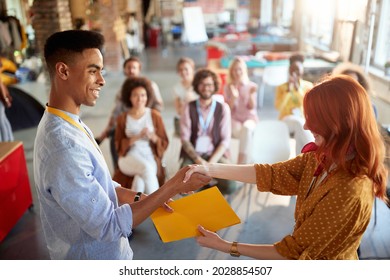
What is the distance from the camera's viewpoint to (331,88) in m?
1.09

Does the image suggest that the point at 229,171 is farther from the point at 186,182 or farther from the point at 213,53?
the point at 213,53

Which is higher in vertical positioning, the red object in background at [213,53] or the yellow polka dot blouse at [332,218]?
the yellow polka dot blouse at [332,218]

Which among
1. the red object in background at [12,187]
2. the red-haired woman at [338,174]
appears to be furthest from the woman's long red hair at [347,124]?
the red object in background at [12,187]

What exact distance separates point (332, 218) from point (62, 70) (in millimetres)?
843

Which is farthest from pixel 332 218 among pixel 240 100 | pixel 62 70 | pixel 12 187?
pixel 240 100

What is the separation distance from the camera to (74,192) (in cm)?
106

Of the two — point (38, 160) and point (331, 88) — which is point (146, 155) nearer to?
point (38, 160)

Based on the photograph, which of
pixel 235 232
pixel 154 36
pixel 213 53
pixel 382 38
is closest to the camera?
pixel 235 232

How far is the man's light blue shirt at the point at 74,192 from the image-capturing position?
3.49 ft

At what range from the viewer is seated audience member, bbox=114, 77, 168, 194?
278 centimetres

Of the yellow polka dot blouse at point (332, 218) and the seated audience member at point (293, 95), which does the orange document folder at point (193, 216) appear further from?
the seated audience member at point (293, 95)

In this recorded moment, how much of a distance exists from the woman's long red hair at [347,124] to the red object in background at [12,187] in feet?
7.06
